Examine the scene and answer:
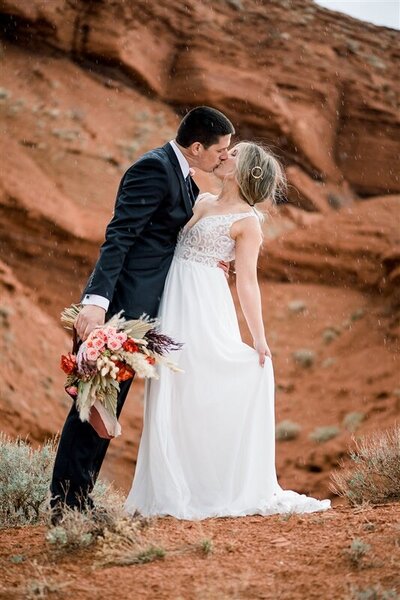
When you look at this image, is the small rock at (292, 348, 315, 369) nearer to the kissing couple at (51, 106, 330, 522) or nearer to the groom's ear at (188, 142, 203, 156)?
the kissing couple at (51, 106, 330, 522)

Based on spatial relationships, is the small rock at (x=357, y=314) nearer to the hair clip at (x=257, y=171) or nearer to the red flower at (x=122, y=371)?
the hair clip at (x=257, y=171)

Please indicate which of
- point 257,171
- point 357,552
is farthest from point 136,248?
point 357,552

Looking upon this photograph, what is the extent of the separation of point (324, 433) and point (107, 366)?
9.03 meters

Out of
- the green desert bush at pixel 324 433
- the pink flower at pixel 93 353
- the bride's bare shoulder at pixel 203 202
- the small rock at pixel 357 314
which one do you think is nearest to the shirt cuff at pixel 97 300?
the pink flower at pixel 93 353

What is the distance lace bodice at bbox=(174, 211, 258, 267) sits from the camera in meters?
5.13

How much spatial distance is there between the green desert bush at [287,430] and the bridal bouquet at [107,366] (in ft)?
28.3

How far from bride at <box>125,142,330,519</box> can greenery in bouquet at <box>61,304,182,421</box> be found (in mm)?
431

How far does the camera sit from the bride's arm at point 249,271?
16.8ft

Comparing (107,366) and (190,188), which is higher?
(190,188)

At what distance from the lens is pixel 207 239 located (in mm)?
5125

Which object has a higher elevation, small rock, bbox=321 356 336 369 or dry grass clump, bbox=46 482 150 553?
dry grass clump, bbox=46 482 150 553

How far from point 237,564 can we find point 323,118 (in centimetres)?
1416

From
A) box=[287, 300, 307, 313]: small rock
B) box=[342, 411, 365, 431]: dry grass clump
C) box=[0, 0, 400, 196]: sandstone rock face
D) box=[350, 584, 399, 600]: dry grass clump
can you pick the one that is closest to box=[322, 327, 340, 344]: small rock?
box=[287, 300, 307, 313]: small rock

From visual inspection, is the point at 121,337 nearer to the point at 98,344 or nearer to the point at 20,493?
the point at 98,344
